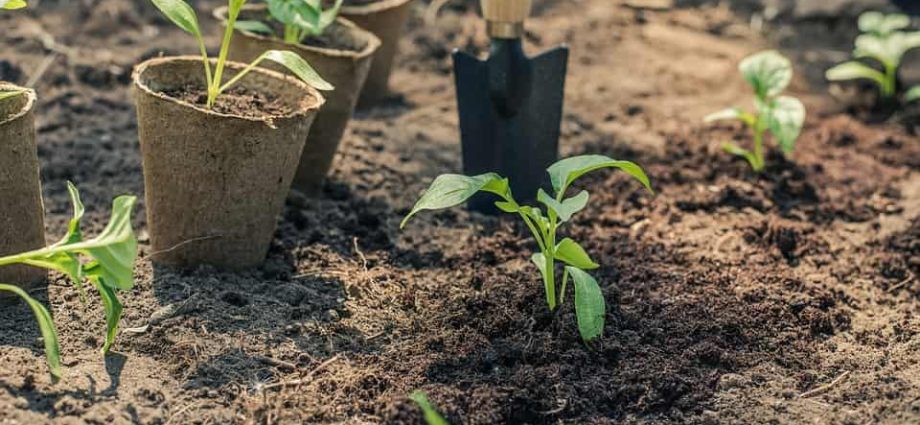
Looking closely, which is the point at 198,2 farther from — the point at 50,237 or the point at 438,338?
the point at 438,338

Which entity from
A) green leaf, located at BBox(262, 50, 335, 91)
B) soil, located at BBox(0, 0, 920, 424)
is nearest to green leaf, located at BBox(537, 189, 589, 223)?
soil, located at BBox(0, 0, 920, 424)

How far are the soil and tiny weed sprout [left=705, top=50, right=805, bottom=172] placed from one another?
0.33 ft

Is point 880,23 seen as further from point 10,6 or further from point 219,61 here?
point 10,6

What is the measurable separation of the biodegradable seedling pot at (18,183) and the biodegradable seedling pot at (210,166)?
268 mm

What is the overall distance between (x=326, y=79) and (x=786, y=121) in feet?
4.70

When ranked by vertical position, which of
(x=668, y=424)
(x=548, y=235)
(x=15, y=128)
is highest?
(x=15, y=128)

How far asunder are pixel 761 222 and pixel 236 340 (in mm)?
1605

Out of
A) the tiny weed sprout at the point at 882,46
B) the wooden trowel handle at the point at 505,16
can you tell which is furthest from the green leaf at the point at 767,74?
the wooden trowel handle at the point at 505,16

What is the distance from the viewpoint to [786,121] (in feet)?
11.0

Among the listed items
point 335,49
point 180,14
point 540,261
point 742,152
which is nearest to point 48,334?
point 180,14

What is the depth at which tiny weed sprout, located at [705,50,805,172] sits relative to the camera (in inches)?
133

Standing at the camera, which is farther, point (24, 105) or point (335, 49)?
point (335, 49)

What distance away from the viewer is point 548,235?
2.49 m

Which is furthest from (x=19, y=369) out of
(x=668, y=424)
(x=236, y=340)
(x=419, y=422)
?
(x=668, y=424)
